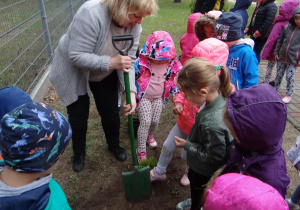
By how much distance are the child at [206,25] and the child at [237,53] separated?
205 millimetres

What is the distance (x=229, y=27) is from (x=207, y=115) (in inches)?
48.1

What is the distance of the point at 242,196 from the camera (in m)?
0.87

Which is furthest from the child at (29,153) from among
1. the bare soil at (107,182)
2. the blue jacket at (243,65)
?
the blue jacket at (243,65)

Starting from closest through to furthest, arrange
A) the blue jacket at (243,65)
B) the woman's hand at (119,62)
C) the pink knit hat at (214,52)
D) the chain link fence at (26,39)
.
→ the woman's hand at (119,62), the pink knit hat at (214,52), the blue jacket at (243,65), the chain link fence at (26,39)

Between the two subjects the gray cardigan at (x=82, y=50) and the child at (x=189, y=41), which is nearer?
the gray cardigan at (x=82, y=50)

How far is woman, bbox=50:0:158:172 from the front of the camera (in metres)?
1.81

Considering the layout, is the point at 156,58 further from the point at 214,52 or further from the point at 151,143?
the point at 151,143

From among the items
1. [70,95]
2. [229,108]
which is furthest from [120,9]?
[229,108]

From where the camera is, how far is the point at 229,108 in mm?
1314

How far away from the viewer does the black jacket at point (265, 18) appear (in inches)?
168

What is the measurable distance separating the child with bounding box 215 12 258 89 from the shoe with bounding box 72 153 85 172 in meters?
1.81

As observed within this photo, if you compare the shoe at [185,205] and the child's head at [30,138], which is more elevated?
the child's head at [30,138]

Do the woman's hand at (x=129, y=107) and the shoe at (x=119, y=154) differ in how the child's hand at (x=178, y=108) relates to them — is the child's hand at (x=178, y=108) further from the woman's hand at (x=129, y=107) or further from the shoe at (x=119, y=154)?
the shoe at (x=119, y=154)

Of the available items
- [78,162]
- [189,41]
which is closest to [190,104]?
[78,162]
